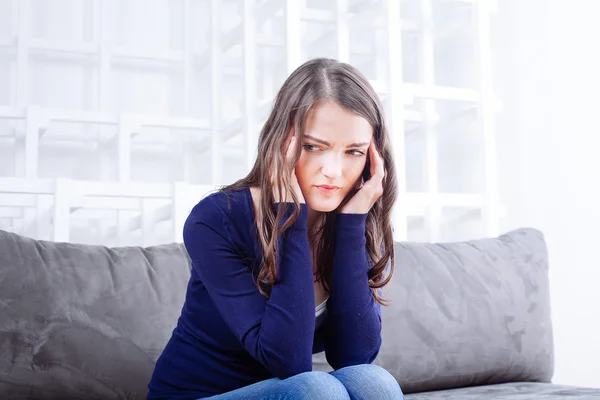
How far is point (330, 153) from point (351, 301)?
0.25 meters

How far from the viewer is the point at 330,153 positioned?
120cm

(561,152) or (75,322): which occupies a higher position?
(561,152)

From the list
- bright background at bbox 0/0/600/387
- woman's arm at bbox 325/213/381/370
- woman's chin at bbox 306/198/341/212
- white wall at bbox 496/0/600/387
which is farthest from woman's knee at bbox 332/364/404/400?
white wall at bbox 496/0/600/387

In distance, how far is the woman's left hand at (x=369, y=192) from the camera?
1281 mm

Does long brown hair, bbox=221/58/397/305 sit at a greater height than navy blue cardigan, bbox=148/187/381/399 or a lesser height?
greater

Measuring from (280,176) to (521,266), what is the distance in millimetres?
986

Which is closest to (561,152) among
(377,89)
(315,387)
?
(377,89)

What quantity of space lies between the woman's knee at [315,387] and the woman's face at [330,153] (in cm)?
30

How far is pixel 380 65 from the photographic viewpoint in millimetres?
2809

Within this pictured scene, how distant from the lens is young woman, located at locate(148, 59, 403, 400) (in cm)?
114

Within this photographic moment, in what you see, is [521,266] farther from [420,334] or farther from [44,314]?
[44,314]

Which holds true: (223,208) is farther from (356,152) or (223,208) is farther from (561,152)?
(561,152)

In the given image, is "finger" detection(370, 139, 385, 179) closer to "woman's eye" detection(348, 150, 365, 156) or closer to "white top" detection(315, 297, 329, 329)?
"woman's eye" detection(348, 150, 365, 156)

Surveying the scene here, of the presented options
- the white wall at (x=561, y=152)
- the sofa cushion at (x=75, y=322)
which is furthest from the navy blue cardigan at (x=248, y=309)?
the white wall at (x=561, y=152)
